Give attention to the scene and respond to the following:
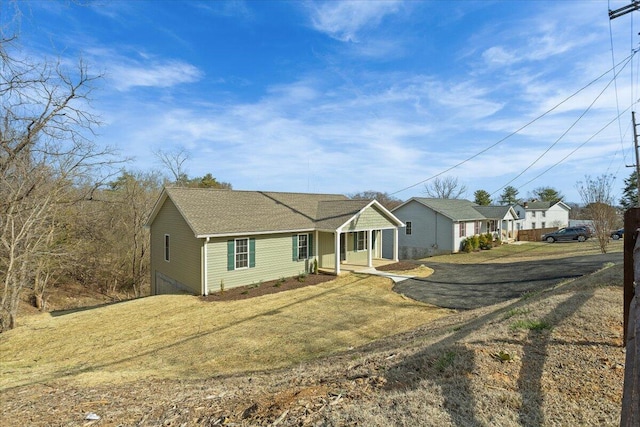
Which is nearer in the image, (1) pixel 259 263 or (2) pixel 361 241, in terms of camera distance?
(1) pixel 259 263

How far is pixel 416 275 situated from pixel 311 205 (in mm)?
7567

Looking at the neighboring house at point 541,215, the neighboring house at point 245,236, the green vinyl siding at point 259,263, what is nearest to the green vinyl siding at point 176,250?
the neighboring house at point 245,236

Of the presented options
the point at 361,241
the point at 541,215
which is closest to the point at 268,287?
the point at 361,241

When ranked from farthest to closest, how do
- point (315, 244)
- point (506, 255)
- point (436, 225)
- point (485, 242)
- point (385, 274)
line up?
point (485, 242), point (436, 225), point (506, 255), point (315, 244), point (385, 274)

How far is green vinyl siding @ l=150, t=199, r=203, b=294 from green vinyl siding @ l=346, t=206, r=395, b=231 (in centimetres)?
783

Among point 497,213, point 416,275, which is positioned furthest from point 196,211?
point 497,213

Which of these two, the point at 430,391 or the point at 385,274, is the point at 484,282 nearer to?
the point at 385,274

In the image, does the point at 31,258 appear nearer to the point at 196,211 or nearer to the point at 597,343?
the point at 196,211

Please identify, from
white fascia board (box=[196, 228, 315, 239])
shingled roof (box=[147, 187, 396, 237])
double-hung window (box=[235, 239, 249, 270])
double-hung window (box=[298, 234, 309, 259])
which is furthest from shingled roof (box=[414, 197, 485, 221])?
double-hung window (box=[235, 239, 249, 270])

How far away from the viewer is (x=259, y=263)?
1553 cm

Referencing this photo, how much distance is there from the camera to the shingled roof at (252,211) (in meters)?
14.5

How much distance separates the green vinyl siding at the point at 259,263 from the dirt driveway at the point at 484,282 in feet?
17.9

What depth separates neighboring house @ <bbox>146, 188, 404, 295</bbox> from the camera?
14.2 metres

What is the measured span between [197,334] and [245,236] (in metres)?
5.77
